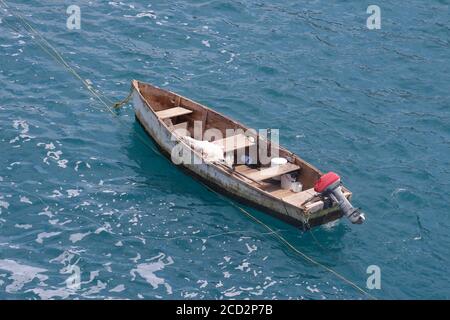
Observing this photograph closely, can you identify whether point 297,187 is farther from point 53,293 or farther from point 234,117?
point 53,293

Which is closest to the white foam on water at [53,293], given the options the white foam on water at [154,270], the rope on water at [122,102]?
the white foam on water at [154,270]

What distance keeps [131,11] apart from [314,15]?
10.1 m

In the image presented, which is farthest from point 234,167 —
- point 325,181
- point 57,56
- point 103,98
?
point 57,56

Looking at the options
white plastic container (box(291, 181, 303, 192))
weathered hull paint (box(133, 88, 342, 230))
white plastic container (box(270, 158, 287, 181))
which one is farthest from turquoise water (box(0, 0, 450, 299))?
white plastic container (box(270, 158, 287, 181))

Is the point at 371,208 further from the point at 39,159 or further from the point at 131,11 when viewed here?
the point at 131,11

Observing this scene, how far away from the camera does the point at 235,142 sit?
1303 inches

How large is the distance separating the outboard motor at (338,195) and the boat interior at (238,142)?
0.68 meters

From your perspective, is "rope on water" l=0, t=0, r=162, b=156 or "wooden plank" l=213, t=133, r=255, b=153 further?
"rope on water" l=0, t=0, r=162, b=156

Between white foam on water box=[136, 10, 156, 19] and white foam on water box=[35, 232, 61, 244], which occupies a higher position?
white foam on water box=[136, 10, 156, 19]

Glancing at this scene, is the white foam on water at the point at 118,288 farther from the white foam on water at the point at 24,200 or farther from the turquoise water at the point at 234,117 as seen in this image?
the white foam on water at the point at 24,200

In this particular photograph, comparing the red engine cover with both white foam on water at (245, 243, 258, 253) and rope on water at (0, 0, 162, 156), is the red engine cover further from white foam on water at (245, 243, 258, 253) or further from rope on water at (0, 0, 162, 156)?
rope on water at (0, 0, 162, 156)

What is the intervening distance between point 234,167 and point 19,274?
1002 cm

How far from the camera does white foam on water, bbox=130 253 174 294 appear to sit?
27594 mm
